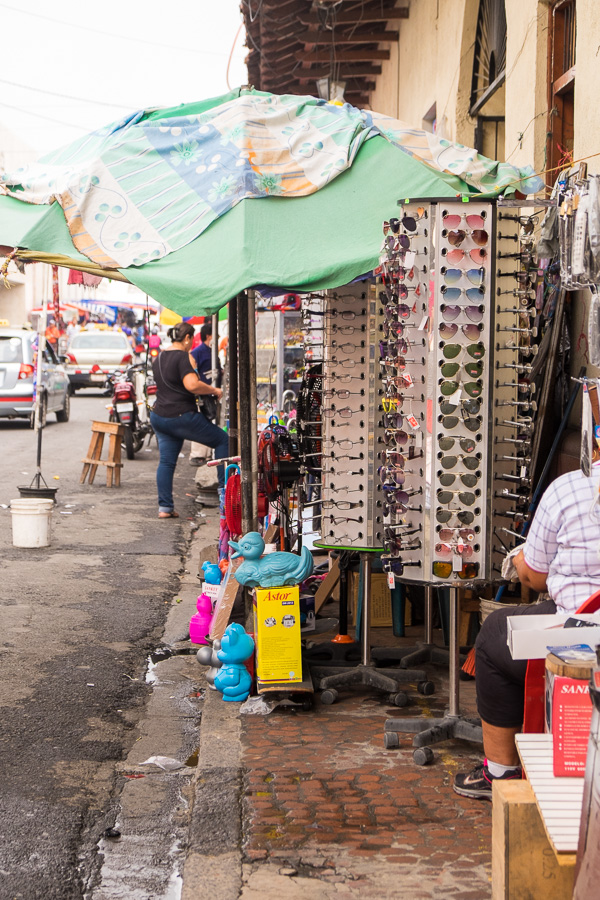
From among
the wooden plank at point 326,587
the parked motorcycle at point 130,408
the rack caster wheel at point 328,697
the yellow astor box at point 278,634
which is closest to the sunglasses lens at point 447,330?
the yellow astor box at point 278,634

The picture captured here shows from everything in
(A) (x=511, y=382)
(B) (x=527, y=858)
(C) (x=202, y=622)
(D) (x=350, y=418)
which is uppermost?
(A) (x=511, y=382)

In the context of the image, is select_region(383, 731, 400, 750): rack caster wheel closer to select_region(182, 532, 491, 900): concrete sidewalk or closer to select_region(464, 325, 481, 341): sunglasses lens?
select_region(182, 532, 491, 900): concrete sidewalk

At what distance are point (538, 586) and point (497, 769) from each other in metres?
0.75

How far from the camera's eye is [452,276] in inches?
173

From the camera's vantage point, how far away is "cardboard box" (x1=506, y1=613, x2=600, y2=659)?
283 cm

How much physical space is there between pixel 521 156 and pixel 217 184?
3.04 meters

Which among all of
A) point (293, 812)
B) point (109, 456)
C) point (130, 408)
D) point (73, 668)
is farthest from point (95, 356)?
point (293, 812)

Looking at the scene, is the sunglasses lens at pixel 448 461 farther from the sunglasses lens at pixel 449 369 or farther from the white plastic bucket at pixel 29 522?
the white plastic bucket at pixel 29 522

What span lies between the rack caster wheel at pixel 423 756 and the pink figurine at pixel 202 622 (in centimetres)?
215

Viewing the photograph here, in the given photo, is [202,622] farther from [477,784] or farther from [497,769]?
[497,769]

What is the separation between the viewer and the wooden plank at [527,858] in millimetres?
2609

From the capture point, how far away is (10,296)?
48969 mm

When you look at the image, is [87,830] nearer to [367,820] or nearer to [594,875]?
[367,820]

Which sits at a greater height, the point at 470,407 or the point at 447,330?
the point at 447,330
